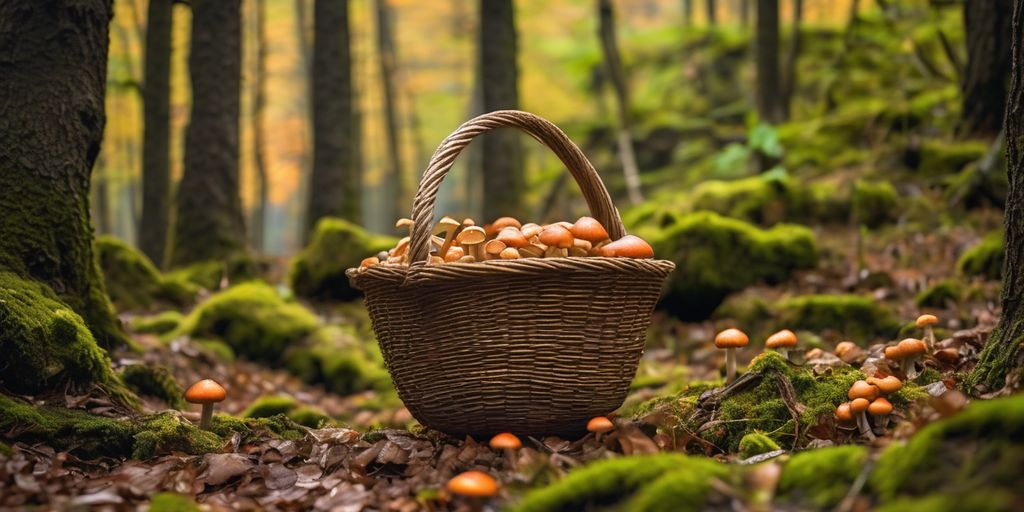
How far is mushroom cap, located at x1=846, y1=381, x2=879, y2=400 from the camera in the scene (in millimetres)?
3346

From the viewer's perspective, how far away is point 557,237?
3.67 m

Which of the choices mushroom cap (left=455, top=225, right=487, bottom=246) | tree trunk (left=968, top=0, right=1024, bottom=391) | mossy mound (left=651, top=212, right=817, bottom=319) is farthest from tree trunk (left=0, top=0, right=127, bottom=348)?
mossy mound (left=651, top=212, right=817, bottom=319)

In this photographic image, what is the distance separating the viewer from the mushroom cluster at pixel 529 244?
144 inches

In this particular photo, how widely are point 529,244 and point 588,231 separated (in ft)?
1.01

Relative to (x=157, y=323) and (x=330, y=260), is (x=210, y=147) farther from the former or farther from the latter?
(x=157, y=323)

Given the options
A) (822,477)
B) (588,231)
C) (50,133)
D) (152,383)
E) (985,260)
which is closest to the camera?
(822,477)

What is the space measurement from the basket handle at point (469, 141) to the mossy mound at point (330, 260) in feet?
16.5

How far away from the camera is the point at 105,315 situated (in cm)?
500

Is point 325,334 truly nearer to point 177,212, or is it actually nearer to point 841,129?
point 177,212

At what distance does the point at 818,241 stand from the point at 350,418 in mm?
5381

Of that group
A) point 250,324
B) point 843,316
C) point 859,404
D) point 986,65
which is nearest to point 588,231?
point 859,404

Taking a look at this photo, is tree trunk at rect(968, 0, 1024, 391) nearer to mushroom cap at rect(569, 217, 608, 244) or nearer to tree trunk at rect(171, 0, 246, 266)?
mushroom cap at rect(569, 217, 608, 244)

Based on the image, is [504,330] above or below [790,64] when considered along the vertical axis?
below

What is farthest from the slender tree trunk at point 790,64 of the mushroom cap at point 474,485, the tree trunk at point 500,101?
the mushroom cap at point 474,485
